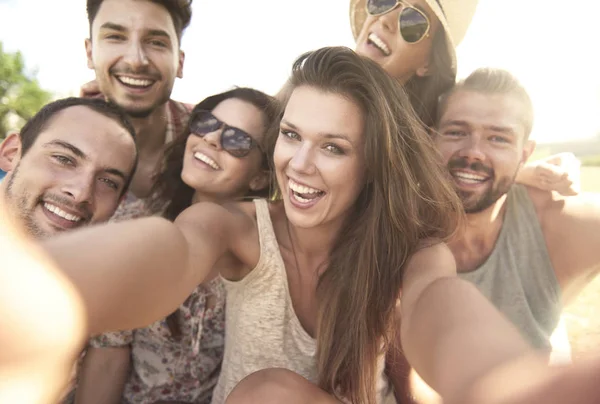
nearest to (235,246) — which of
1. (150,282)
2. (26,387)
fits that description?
(150,282)

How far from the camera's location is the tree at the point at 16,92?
17.5m

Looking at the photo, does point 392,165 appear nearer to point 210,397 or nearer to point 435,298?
point 435,298

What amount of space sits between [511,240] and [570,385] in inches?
71.7

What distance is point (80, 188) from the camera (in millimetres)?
1900

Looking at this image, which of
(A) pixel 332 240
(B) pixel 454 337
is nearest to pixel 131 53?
(A) pixel 332 240

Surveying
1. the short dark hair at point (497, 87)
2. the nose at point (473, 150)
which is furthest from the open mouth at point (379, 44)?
the nose at point (473, 150)

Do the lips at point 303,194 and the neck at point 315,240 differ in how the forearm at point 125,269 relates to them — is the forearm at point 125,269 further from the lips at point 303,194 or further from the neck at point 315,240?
the neck at point 315,240

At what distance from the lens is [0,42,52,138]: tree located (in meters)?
17.5

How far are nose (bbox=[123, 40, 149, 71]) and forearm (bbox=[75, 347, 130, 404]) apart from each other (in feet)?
4.72

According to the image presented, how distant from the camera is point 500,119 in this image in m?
2.37

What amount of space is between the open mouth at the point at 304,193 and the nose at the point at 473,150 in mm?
910

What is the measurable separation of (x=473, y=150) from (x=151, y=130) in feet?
5.80

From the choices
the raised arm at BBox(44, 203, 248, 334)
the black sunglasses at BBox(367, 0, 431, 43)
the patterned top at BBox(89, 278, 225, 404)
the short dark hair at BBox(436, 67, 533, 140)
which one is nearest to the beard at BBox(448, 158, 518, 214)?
the short dark hair at BBox(436, 67, 533, 140)

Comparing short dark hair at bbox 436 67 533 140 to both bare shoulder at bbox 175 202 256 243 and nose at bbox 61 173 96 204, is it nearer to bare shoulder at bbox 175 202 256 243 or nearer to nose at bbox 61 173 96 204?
bare shoulder at bbox 175 202 256 243
